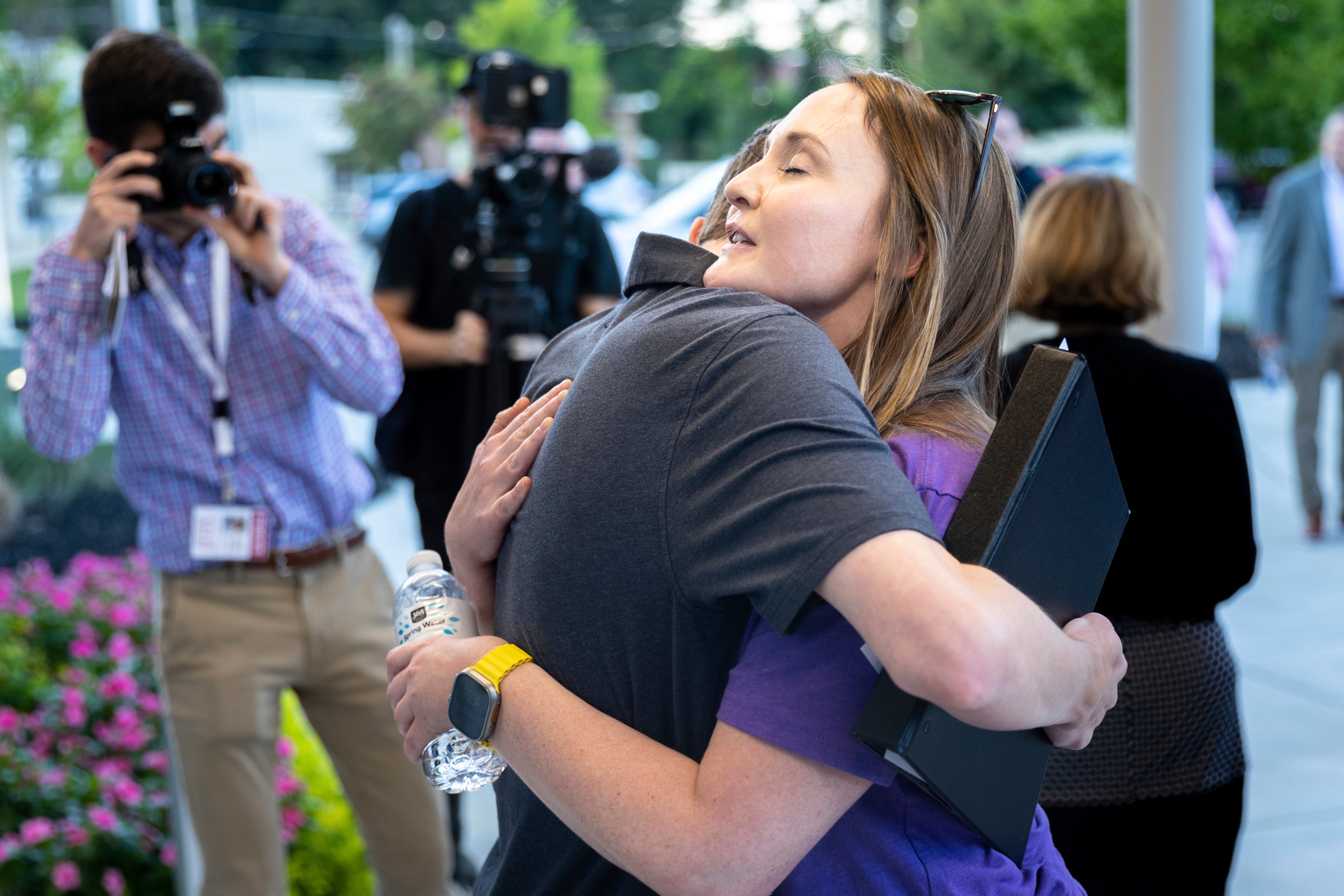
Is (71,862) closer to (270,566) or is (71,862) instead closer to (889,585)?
(270,566)

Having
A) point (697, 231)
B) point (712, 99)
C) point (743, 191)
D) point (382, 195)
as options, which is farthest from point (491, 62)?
point (712, 99)

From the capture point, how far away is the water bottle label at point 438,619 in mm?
1184

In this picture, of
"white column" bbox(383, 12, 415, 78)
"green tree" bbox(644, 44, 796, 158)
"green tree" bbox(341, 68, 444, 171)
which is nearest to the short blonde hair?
"green tree" bbox(341, 68, 444, 171)

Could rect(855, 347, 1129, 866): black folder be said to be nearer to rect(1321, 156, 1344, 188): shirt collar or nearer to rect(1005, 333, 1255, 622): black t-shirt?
rect(1005, 333, 1255, 622): black t-shirt

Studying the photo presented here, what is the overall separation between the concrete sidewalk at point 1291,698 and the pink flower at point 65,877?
2.35m

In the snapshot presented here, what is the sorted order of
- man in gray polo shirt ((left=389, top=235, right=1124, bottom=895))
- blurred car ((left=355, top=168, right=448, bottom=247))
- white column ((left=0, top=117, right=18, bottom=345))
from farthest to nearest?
blurred car ((left=355, top=168, right=448, bottom=247)), white column ((left=0, top=117, right=18, bottom=345)), man in gray polo shirt ((left=389, top=235, right=1124, bottom=895))

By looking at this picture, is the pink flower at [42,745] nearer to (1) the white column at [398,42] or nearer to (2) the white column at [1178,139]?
(2) the white column at [1178,139]

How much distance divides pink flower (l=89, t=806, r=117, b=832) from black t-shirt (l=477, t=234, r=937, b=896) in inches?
79.2

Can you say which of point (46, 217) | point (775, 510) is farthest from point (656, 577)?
point (46, 217)

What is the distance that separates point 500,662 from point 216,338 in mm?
1385

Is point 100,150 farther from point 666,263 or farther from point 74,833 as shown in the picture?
point 666,263

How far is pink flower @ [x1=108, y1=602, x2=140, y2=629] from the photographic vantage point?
3754 mm

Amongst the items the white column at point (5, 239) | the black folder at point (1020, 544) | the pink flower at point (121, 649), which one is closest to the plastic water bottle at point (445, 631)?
the black folder at point (1020, 544)

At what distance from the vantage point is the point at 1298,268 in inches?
222
